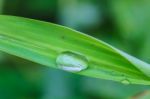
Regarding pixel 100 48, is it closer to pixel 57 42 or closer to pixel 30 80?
pixel 57 42

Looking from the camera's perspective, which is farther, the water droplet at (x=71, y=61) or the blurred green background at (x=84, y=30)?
the blurred green background at (x=84, y=30)

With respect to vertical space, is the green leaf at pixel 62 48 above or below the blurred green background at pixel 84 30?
below

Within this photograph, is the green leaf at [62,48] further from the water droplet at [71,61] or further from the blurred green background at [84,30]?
the blurred green background at [84,30]

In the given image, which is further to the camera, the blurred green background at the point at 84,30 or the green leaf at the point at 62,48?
the blurred green background at the point at 84,30

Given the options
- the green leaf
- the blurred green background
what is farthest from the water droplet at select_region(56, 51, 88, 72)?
the blurred green background

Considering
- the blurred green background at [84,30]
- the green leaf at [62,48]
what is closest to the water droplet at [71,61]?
the green leaf at [62,48]

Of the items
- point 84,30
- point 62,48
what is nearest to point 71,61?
point 62,48

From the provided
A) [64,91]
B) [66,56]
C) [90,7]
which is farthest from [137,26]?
[66,56]
